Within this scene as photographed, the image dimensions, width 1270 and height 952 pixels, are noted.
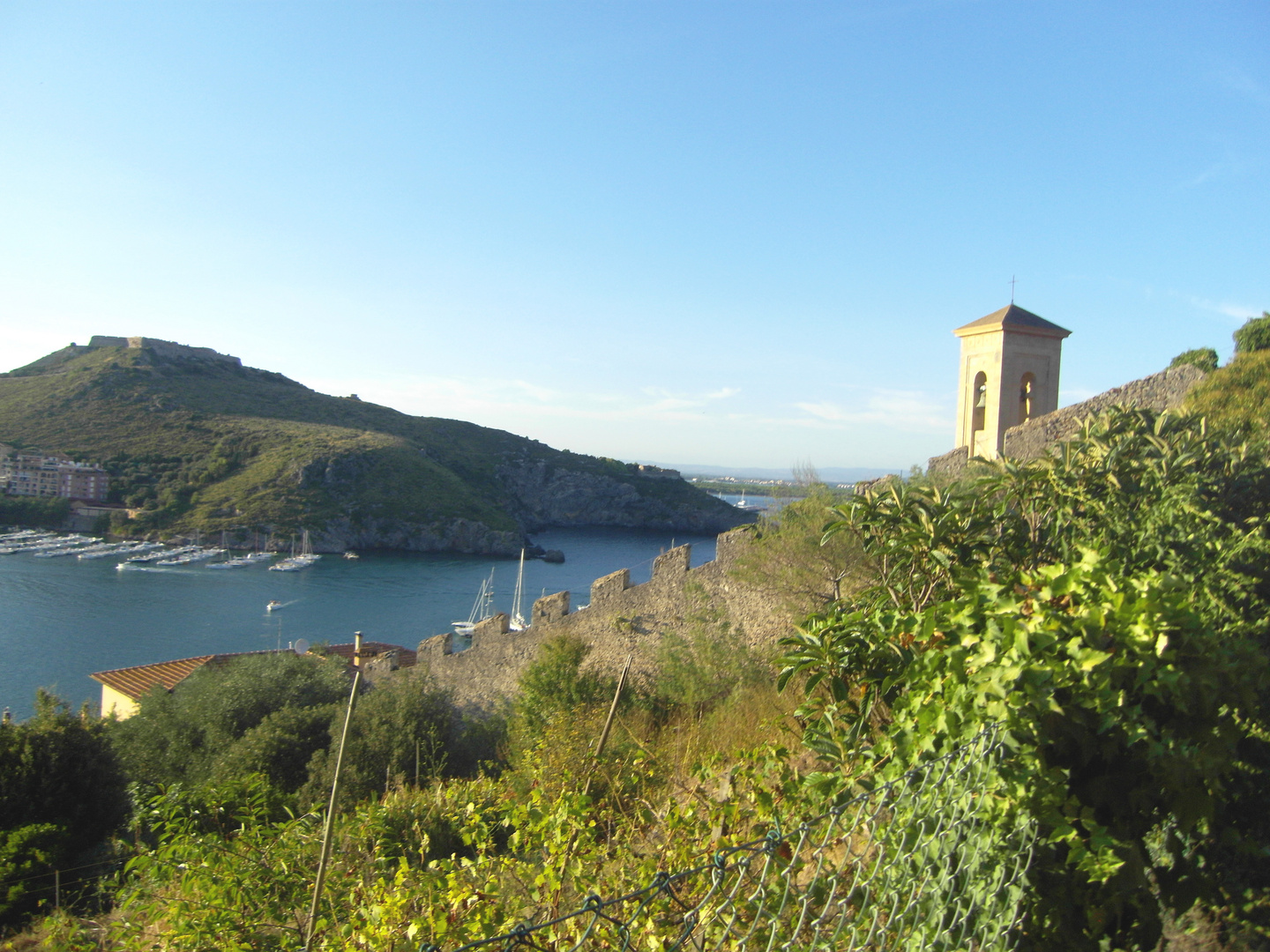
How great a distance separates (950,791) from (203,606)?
1867 inches

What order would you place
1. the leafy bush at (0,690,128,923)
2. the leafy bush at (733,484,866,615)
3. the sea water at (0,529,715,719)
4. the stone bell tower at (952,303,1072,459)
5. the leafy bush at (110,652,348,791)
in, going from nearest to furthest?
the leafy bush at (0,690,128,923), the leafy bush at (733,484,866,615), the stone bell tower at (952,303,1072,459), the leafy bush at (110,652,348,791), the sea water at (0,529,715,719)

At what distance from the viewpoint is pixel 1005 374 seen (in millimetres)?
11094

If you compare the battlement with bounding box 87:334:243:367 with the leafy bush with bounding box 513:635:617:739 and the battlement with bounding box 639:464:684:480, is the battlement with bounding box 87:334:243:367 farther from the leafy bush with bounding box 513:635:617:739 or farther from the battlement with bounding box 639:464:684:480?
the leafy bush with bounding box 513:635:617:739

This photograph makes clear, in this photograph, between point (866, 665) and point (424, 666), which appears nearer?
point (866, 665)

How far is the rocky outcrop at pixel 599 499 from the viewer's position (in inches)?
3260

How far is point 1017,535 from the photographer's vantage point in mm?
3957

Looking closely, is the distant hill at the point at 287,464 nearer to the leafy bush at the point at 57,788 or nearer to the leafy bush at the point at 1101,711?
the leafy bush at the point at 57,788

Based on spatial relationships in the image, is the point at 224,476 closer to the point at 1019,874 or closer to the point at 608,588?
the point at 608,588

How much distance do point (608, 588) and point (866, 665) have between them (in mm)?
8753

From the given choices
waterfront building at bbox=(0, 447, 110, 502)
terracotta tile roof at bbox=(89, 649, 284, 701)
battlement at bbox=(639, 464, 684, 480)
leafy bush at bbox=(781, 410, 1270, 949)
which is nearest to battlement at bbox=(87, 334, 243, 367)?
waterfront building at bbox=(0, 447, 110, 502)

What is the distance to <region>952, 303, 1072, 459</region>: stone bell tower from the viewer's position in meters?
11.1

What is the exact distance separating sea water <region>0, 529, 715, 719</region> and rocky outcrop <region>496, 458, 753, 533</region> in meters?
23.8

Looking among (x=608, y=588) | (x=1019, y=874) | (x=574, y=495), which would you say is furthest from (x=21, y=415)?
(x=1019, y=874)

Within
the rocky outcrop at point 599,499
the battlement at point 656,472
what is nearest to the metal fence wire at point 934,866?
the rocky outcrop at point 599,499
